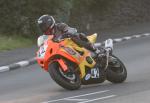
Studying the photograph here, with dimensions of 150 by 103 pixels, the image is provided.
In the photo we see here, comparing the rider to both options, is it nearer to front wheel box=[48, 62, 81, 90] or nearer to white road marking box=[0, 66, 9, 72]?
front wheel box=[48, 62, 81, 90]

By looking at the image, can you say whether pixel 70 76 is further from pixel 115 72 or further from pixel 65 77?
pixel 115 72

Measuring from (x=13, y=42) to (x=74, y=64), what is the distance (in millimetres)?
13893

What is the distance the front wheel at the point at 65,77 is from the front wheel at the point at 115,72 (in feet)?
2.89

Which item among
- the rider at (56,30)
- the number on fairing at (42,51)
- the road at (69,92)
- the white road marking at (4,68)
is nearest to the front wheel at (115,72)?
the road at (69,92)

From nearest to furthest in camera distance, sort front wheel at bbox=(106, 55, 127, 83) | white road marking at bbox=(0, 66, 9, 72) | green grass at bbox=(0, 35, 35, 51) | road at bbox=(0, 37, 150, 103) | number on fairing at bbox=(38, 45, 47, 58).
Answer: road at bbox=(0, 37, 150, 103)
number on fairing at bbox=(38, 45, 47, 58)
front wheel at bbox=(106, 55, 127, 83)
white road marking at bbox=(0, 66, 9, 72)
green grass at bbox=(0, 35, 35, 51)

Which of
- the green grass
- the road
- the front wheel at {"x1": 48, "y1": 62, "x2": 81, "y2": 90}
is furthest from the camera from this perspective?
the green grass

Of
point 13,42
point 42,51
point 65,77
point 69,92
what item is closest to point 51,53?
point 42,51

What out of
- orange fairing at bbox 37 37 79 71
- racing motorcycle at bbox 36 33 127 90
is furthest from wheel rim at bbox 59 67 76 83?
orange fairing at bbox 37 37 79 71

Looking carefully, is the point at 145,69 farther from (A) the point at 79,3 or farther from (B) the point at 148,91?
(A) the point at 79,3

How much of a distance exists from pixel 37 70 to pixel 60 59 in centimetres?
583

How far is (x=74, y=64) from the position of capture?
12.7 metres

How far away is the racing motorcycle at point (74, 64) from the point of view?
12.3 metres

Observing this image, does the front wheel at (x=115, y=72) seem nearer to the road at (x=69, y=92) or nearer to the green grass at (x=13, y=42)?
the road at (x=69, y=92)

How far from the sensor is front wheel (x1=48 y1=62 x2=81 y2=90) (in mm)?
12203
